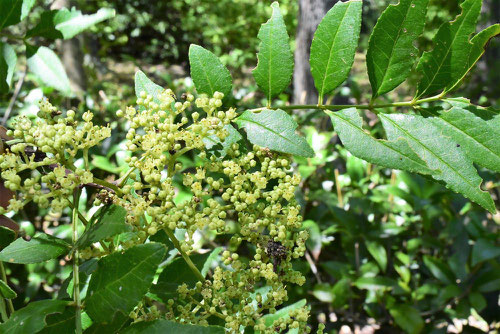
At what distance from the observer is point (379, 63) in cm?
89

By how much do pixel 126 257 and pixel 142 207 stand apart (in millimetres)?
83

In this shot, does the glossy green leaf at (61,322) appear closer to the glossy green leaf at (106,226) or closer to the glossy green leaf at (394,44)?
the glossy green leaf at (106,226)

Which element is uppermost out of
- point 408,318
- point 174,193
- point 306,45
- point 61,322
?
point 174,193

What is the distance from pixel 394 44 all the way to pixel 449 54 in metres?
0.10

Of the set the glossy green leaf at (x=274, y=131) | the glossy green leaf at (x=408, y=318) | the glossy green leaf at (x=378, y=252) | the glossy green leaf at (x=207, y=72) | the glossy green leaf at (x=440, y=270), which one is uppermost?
the glossy green leaf at (x=207, y=72)

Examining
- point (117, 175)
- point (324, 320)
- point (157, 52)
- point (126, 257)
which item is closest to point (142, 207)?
point (126, 257)

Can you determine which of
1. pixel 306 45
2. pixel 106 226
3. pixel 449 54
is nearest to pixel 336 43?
pixel 449 54

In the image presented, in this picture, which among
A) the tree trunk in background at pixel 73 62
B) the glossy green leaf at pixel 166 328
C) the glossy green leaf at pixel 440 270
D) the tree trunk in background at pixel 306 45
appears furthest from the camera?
the tree trunk in background at pixel 306 45

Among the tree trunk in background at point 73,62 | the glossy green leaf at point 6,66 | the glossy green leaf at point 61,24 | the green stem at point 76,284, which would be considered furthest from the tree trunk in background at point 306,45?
the green stem at point 76,284

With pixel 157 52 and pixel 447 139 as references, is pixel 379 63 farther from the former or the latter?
pixel 157 52

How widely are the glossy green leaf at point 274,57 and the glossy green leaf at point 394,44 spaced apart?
0.15 metres

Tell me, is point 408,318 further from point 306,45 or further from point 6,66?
point 306,45

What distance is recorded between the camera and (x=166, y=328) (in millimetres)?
642

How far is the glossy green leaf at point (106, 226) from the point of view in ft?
2.25
